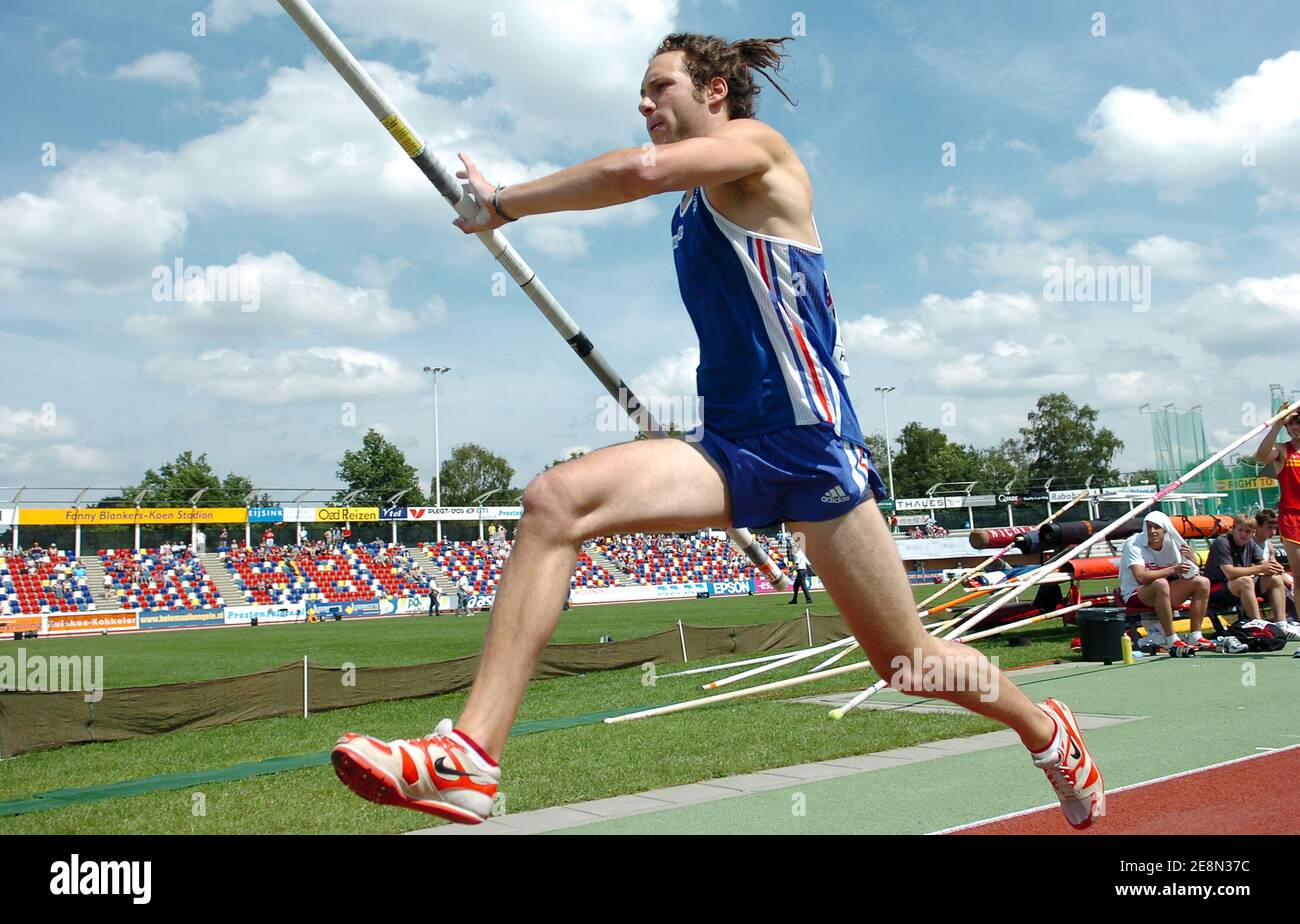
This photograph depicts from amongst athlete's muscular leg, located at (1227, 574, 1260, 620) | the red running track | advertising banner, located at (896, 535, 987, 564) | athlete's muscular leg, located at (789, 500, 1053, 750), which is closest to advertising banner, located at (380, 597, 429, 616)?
advertising banner, located at (896, 535, 987, 564)

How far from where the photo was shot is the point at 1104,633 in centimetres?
1144

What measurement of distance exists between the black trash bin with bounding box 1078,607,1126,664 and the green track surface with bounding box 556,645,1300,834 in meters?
2.40

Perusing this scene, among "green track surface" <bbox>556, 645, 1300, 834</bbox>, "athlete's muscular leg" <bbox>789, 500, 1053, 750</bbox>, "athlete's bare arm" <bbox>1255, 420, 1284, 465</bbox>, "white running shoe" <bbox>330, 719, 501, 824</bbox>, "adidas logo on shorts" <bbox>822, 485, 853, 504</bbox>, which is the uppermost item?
"athlete's bare arm" <bbox>1255, 420, 1284, 465</bbox>

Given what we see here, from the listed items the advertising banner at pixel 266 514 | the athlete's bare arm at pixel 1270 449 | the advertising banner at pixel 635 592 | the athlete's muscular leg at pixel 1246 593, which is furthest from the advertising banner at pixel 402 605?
the athlete's bare arm at pixel 1270 449

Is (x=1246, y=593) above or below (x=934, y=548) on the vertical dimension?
above

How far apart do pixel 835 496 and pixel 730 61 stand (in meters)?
1.41

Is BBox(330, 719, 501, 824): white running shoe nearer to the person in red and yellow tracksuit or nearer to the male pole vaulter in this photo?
the male pole vaulter

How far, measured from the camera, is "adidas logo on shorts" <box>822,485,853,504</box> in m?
2.79

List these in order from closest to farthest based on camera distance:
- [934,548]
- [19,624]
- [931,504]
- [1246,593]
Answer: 1. [1246,593]
2. [19,624]
3. [934,548]
4. [931,504]

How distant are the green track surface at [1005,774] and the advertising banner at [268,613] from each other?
4117 cm

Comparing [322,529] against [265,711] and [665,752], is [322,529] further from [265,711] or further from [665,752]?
[665,752]

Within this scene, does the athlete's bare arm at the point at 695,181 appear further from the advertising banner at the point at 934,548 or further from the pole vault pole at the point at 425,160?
the advertising banner at the point at 934,548

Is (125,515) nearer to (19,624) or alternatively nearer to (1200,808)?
(19,624)

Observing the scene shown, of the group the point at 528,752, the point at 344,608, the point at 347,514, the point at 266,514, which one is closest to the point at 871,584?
the point at 528,752
